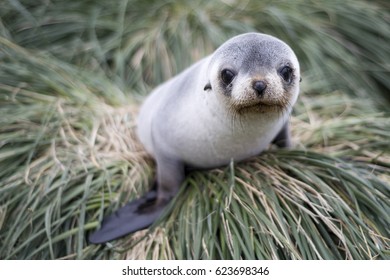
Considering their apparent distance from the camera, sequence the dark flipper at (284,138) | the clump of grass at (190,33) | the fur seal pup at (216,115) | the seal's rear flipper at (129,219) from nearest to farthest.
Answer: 1. the fur seal pup at (216,115)
2. the seal's rear flipper at (129,219)
3. the dark flipper at (284,138)
4. the clump of grass at (190,33)

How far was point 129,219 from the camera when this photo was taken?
283 cm

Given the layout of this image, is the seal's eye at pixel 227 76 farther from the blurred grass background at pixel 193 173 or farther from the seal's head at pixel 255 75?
the blurred grass background at pixel 193 173

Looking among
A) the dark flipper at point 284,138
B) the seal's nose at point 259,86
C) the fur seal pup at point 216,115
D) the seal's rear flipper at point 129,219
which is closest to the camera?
the seal's nose at point 259,86

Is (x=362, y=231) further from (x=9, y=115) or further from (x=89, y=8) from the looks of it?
(x=89, y=8)

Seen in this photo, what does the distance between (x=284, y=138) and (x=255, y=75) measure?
927 mm

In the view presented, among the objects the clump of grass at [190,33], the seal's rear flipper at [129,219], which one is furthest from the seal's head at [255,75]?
the clump of grass at [190,33]

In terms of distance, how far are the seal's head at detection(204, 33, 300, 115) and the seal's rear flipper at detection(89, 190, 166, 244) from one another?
2.63 ft

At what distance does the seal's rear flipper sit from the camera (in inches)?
109

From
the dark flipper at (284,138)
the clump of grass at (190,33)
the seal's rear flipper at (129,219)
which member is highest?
the clump of grass at (190,33)

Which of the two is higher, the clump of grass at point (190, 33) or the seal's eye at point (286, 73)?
the clump of grass at point (190, 33)

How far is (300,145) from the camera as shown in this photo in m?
3.21

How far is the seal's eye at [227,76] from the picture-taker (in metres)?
2.39
